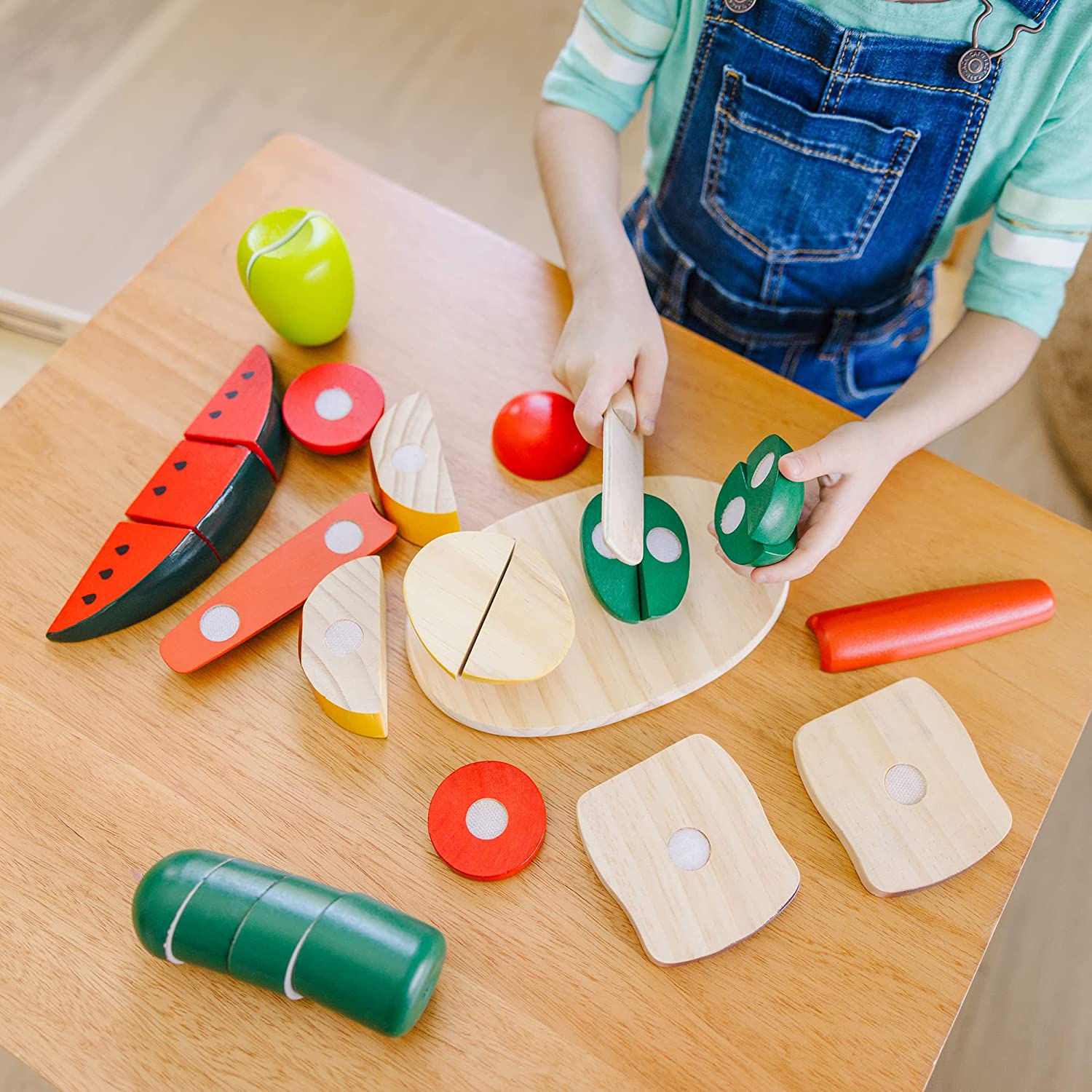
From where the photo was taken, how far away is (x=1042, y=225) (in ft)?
2.37

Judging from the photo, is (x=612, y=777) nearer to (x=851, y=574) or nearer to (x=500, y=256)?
(x=851, y=574)

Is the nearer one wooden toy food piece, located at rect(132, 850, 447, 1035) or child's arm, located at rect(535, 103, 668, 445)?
wooden toy food piece, located at rect(132, 850, 447, 1035)

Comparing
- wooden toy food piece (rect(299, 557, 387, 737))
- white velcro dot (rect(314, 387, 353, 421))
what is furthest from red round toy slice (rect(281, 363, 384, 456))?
wooden toy food piece (rect(299, 557, 387, 737))

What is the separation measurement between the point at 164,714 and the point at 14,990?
17 centimetres

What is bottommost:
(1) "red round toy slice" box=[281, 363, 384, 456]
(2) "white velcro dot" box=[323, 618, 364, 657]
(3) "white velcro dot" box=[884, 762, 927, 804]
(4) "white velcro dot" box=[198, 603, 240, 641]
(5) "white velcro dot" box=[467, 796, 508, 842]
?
(5) "white velcro dot" box=[467, 796, 508, 842]

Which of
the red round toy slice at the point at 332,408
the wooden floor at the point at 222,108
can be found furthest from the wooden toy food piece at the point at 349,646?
the wooden floor at the point at 222,108

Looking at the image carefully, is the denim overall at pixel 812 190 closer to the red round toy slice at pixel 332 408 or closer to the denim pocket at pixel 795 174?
the denim pocket at pixel 795 174

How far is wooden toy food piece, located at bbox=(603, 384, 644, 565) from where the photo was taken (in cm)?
58

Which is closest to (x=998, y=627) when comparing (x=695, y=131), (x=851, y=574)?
(x=851, y=574)

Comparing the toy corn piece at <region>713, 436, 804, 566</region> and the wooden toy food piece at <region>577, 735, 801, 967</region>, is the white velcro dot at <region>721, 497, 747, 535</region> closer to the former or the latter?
the toy corn piece at <region>713, 436, 804, 566</region>

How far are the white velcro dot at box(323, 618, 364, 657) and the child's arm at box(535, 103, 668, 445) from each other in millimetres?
210

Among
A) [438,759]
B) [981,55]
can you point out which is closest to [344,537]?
[438,759]

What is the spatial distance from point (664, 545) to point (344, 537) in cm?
22

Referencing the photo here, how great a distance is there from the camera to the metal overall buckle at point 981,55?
651 mm
